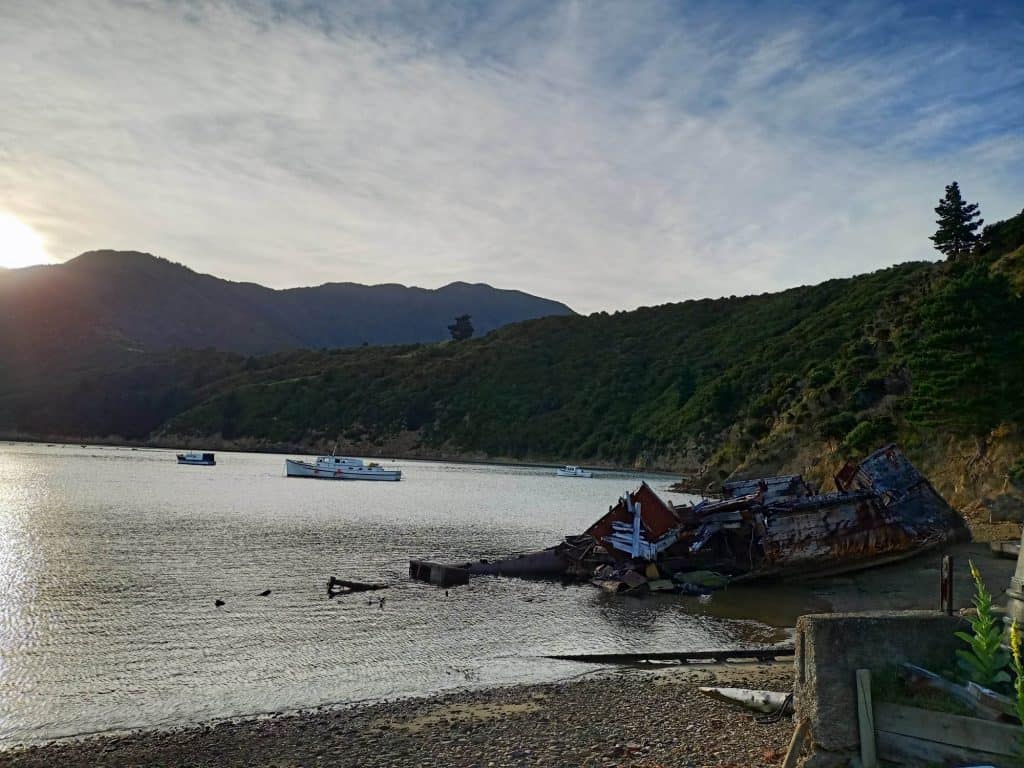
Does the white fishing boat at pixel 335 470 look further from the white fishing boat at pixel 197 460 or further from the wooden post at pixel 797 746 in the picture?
the wooden post at pixel 797 746

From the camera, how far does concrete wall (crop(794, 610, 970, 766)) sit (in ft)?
25.2

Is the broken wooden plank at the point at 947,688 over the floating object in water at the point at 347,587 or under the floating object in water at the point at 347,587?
over

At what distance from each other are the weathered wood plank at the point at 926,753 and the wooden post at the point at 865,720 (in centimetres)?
11

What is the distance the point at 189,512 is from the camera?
167ft

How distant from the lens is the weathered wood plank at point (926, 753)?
693 cm

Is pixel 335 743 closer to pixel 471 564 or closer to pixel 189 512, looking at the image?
pixel 471 564

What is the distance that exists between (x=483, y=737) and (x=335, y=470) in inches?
3659

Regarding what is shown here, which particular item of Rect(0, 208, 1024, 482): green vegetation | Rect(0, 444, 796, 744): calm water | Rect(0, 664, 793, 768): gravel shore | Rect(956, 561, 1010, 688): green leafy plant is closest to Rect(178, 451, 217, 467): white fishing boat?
Rect(0, 208, 1024, 482): green vegetation

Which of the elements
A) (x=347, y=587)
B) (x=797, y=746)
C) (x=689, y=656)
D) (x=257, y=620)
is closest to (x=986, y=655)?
(x=797, y=746)

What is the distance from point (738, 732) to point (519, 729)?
3.35 meters

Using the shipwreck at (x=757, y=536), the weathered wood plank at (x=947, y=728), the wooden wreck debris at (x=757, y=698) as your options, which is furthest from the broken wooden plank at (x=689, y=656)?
the weathered wood plank at (x=947, y=728)

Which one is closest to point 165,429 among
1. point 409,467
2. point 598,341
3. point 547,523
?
point 409,467

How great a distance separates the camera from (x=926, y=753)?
7207 millimetres

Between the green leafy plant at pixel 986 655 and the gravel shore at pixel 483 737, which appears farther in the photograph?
the gravel shore at pixel 483 737
